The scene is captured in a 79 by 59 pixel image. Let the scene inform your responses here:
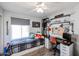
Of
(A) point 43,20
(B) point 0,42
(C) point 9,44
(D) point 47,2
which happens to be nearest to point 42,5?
(D) point 47,2

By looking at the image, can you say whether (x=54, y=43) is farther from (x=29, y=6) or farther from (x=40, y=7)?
(x=29, y=6)

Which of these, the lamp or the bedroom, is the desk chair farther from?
the lamp

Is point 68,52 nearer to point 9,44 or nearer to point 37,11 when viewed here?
point 37,11

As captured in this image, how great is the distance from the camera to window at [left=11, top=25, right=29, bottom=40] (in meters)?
1.36

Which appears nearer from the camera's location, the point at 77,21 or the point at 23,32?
the point at 77,21

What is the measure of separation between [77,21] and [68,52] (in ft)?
1.85

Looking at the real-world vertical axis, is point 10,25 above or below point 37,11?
below

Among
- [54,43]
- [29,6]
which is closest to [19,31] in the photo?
[29,6]

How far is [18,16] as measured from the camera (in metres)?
1.34

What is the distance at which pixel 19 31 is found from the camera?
1419mm

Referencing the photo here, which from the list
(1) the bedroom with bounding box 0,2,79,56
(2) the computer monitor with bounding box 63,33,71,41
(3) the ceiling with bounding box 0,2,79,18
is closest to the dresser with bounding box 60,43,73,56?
(1) the bedroom with bounding box 0,2,79,56

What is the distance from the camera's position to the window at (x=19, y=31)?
4.46ft

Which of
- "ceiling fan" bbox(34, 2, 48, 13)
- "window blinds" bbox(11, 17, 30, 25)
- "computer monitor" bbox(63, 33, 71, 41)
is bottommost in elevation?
"computer monitor" bbox(63, 33, 71, 41)

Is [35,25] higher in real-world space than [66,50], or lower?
higher
